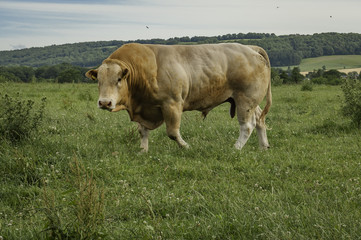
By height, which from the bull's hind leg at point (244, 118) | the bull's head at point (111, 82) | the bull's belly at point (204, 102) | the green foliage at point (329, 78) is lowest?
the green foliage at point (329, 78)

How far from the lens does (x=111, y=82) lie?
659 cm

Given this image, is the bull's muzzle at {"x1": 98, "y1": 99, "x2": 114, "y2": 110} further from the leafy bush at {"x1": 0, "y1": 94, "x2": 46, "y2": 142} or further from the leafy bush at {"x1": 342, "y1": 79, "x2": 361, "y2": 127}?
the leafy bush at {"x1": 342, "y1": 79, "x2": 361, "y2": 127}

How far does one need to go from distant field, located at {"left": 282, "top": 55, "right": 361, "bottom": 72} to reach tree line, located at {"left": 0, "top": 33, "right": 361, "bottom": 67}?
124 inches

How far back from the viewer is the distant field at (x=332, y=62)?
300ft

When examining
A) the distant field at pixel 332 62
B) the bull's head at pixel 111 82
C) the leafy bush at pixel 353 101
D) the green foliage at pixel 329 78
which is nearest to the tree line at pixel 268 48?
the distant field at pixel 332 62

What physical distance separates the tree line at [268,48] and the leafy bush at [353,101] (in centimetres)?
8102

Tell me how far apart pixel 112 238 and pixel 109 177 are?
2.33 m

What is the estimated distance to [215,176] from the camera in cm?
589

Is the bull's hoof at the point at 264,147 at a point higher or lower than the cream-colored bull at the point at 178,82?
lower

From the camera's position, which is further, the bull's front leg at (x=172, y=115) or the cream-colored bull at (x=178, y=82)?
the bull's front leg at (x=172, y=115)

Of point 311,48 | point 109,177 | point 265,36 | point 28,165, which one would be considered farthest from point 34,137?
point 265,36

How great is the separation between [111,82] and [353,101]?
6713 millimetres

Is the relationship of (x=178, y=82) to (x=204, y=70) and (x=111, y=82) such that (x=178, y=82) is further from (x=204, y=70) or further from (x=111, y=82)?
(x=111, y=82)

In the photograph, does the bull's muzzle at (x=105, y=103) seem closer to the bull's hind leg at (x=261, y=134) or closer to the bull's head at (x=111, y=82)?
the bull's head at (x=111, y=82)
